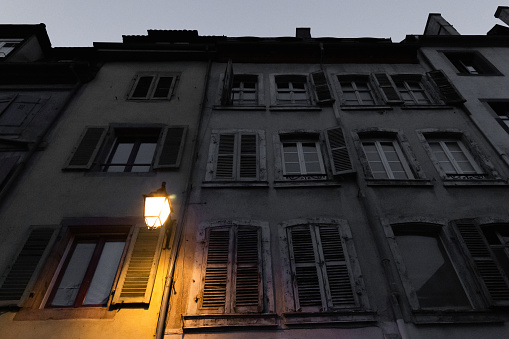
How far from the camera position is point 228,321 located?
5.16 meters

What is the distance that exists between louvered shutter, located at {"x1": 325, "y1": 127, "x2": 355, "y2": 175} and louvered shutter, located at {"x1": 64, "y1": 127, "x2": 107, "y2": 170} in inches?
223

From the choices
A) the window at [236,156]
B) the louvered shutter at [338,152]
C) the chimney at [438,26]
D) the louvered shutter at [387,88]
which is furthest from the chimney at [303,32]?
the window at [236,156]

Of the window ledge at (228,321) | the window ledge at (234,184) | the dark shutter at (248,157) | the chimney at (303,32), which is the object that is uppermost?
the chimney at (303,32)

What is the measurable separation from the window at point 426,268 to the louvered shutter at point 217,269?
10.1ft

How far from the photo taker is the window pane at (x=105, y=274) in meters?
5.52

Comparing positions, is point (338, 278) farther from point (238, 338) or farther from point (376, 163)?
point (376, 163)

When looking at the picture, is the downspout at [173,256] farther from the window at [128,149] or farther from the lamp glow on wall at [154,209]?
the lamp glow on wall at [154,209]

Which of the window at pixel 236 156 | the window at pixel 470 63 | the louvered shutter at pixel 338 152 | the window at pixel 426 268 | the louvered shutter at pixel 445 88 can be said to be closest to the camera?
the window at pixel 426 268

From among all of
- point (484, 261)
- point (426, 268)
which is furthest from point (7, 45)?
point (484, 261)

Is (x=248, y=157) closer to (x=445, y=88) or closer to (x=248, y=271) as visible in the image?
(x=248, y=271)

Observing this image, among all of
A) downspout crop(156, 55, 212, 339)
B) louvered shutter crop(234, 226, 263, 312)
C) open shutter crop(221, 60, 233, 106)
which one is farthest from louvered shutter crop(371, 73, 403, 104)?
louvered shutter crop(234, 226, 263, 312)

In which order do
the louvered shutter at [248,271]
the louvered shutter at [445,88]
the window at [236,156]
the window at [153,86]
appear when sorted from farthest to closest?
the window at [153,86] < the louvered shutter at [445,88] < the window at [236,156] < the louvered shutter at [248,271]

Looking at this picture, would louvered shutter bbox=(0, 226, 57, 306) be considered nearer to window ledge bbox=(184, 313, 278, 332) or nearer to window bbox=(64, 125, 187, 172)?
window bbox=(64, 125, 187, 172)

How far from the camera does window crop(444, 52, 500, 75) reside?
11.6 m
